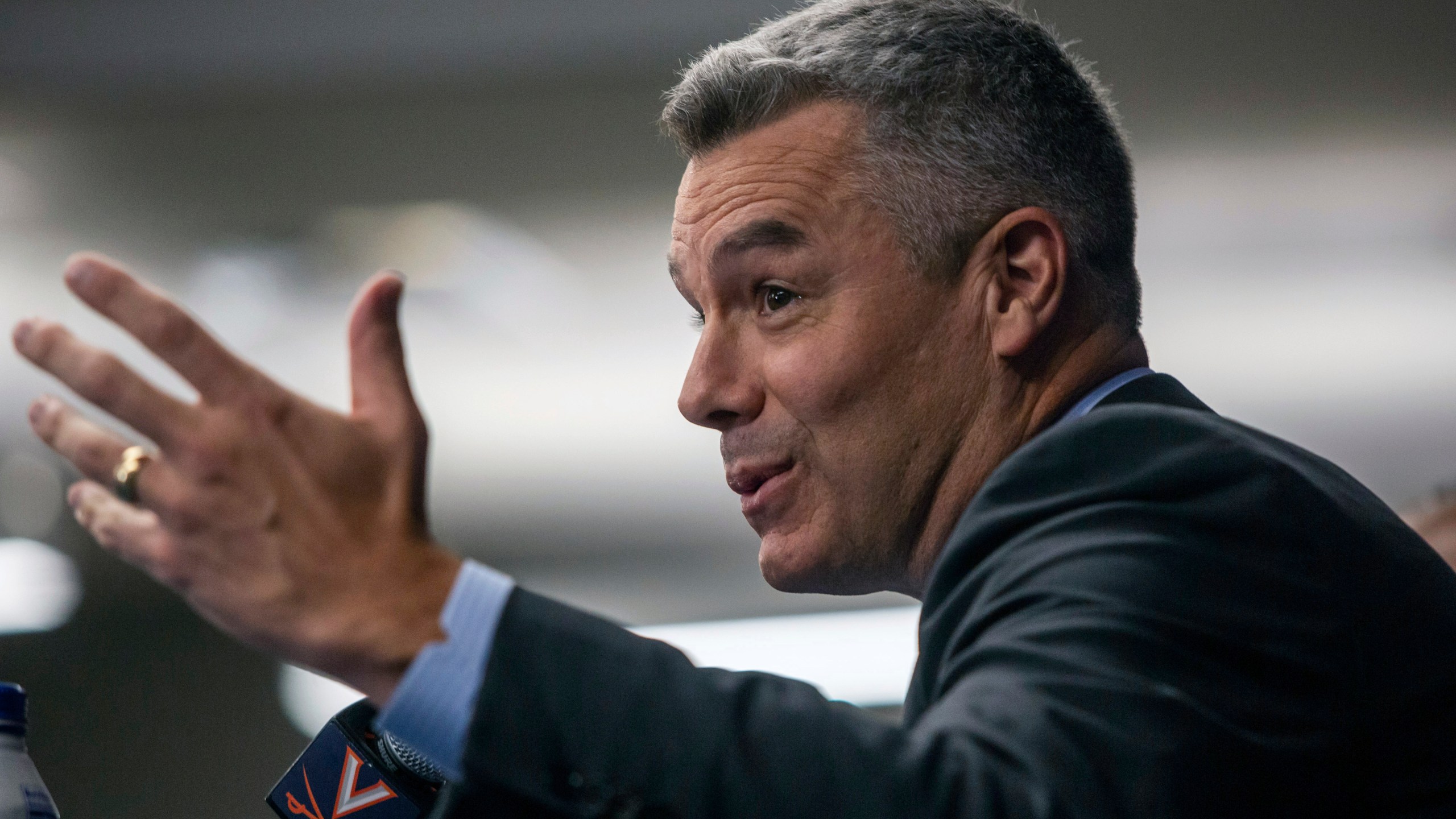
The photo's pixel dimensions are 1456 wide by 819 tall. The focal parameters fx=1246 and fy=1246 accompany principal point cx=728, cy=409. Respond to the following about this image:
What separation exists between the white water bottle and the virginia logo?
192mm

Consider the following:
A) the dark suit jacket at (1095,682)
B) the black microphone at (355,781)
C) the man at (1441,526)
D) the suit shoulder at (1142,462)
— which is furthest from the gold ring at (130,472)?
the man at (1441,526)

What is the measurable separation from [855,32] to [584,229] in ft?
7.99

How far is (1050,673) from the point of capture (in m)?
0.72

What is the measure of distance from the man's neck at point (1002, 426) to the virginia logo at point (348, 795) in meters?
0.58

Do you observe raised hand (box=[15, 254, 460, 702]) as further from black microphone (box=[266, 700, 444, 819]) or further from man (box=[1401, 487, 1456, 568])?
man (box=[1401, 487, 1456, 568])

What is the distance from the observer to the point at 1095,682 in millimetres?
711

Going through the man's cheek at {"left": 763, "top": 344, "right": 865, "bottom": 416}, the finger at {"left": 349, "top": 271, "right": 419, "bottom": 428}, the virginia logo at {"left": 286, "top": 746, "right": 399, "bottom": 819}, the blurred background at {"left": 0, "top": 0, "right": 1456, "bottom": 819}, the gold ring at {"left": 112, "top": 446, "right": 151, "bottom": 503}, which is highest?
the blurred background at {"left": 0, "top": 0, "right": 1456, "bottom": 819}

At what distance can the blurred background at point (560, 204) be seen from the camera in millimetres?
3467

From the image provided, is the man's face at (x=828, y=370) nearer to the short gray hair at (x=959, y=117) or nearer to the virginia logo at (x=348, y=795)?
the short gray hair at (x=959, y=117)

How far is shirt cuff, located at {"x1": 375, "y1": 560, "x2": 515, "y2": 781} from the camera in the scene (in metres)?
0.66

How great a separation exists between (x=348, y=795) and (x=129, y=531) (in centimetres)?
44

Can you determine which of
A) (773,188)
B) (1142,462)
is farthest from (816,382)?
(1142,462)

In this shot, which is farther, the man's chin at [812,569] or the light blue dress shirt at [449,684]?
the man's chin at [812,569]

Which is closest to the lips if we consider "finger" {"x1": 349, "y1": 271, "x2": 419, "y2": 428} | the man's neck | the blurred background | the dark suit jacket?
the man's neck
